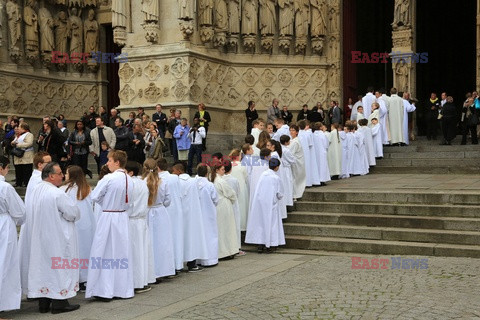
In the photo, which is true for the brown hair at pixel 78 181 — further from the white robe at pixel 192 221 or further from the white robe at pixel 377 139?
the white robe at pixel 377 139

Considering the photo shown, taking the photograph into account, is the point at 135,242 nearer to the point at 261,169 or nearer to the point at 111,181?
the point at 111,181

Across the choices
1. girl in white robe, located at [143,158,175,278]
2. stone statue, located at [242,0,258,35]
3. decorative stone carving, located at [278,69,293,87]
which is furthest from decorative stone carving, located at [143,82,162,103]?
girl in white robe, located at [143,158,175,278]

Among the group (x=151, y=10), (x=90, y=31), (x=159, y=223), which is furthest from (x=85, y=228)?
(x=90, y=31)

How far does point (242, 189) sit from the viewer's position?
1216 centimetres

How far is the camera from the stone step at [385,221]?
10883 millimetres

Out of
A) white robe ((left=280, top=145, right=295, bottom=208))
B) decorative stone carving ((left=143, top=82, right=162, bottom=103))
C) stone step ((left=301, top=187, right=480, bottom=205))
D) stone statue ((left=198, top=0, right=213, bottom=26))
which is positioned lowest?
stone step ((left=301, top=187, right=480, bottom=205))

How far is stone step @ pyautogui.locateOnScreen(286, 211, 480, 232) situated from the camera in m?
10.9

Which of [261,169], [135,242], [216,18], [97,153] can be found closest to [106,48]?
[216,18]

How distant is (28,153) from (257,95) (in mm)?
8385

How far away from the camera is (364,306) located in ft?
24.4

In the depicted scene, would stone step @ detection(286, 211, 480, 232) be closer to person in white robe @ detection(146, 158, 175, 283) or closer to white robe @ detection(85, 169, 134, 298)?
person in white robe @ detection(146, 158, 175, 283)

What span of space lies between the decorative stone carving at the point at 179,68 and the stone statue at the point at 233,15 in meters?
2.63

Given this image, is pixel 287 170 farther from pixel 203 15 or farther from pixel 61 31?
pixel 61 31

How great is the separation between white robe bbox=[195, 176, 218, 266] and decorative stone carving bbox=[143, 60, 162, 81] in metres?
8.90
